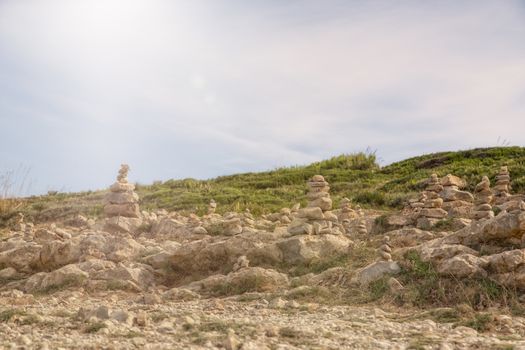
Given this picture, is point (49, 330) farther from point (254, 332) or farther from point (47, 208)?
point (47, 208)

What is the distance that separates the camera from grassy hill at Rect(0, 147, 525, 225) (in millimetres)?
24047

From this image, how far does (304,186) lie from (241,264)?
1876cm

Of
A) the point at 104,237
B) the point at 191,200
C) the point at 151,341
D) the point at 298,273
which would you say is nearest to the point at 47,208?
the point at 191,200

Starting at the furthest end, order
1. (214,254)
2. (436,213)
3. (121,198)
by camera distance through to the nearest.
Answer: (121,198) → (436,213) → (214,254)

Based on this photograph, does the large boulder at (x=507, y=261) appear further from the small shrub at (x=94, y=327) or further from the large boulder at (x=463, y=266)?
the small shrub at (x=94, y=327)

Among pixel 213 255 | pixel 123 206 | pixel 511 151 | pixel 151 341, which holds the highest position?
pixel 511 151

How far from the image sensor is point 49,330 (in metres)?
7.81

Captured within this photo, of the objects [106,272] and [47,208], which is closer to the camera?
[106,272]

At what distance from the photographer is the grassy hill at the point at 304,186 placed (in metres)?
24.0

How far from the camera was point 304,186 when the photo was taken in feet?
102

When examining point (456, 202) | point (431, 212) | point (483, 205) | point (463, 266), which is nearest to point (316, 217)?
point (431, 212)

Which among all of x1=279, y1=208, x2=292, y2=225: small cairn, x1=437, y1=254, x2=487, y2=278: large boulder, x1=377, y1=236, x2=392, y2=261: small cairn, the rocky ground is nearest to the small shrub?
the rocky ground

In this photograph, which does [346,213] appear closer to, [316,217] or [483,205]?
[316,217]

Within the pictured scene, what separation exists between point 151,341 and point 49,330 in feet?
4.98
